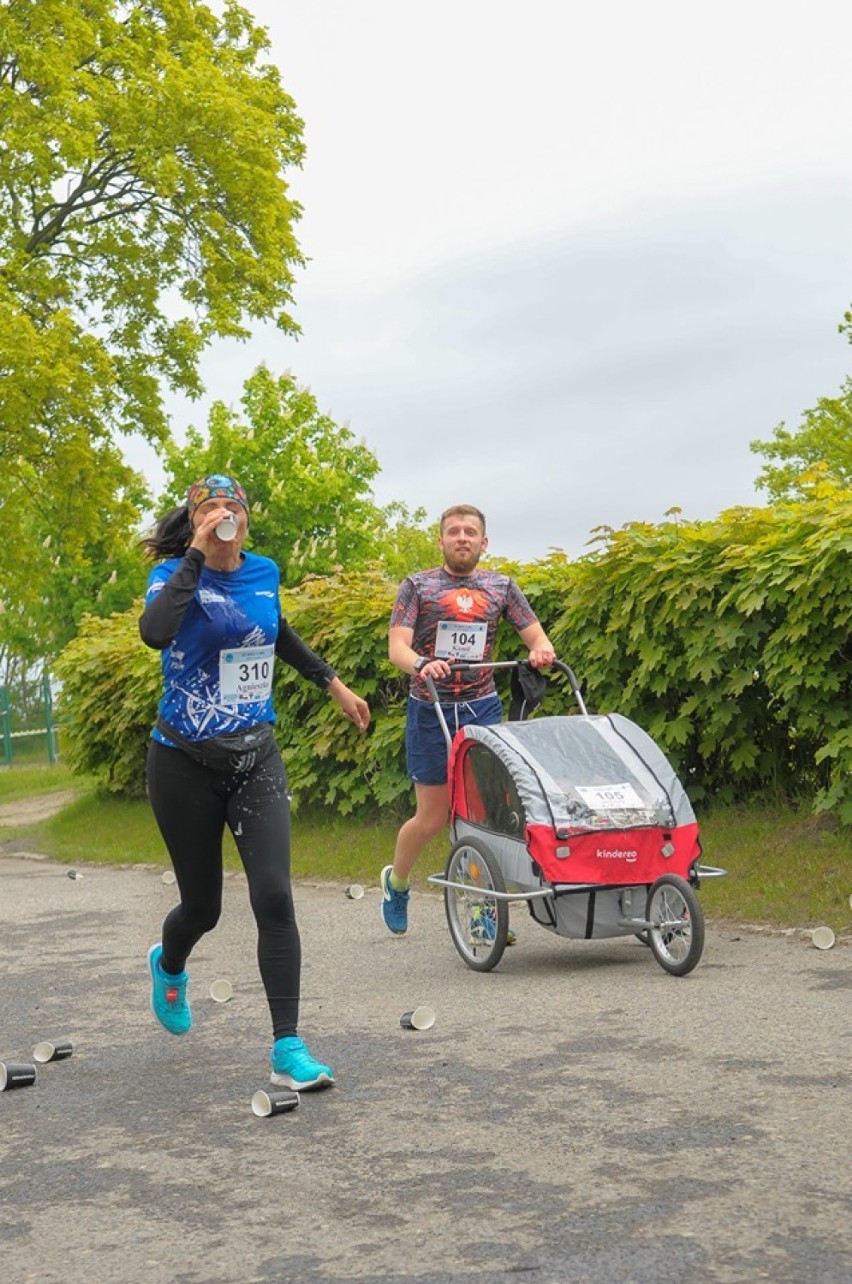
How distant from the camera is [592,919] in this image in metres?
7.72

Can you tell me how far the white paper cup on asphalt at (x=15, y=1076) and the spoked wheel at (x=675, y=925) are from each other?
Answer: 2.69 meters

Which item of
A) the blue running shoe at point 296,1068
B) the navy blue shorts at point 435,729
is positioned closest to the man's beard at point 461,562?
the navy blue shorts at point 435,729

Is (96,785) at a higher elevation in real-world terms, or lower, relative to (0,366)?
lower

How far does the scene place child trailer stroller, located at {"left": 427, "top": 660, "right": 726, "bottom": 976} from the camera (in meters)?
7.56

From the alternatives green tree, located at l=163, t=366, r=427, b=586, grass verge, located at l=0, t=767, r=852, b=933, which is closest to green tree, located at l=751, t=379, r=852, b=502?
green tree, located at l=163, t=366, r=427, b=586

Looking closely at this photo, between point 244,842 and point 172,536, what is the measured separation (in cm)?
110

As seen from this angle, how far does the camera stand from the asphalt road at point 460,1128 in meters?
4.13

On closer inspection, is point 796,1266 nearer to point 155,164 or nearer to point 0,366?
point 0,366

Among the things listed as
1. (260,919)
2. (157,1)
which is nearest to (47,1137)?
(260,919)

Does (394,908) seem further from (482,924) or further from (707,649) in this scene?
(707,649)

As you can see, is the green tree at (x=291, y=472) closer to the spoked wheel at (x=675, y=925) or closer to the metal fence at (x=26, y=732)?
the metal fence at (x=26, y=732)

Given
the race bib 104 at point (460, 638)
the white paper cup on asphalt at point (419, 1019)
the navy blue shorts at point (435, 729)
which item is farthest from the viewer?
the navy blue shorts at point (435, 729)

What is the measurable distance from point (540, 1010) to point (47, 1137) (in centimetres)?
218

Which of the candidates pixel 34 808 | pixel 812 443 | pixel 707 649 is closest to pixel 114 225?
pixel 34 808
